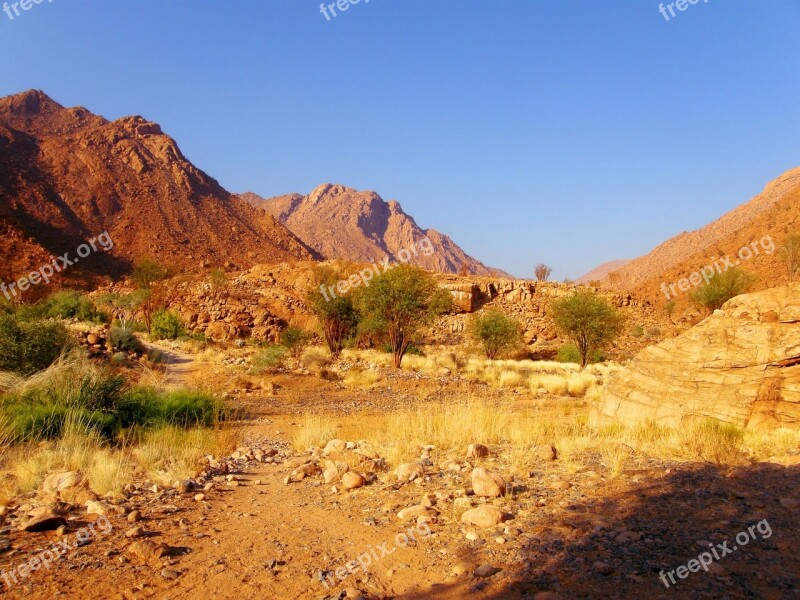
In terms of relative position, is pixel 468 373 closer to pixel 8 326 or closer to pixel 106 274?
pixel 8 326

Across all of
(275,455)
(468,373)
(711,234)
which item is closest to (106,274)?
(468,373)

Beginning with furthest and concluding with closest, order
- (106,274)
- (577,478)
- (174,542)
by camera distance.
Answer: (106,274) < (577,478) < (174,542)

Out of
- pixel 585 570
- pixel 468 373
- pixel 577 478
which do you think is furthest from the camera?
pixel 468 373

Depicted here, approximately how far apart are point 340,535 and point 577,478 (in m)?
2.85

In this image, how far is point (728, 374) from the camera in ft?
28.5

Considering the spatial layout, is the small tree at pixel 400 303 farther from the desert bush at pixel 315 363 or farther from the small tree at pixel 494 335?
the small tree at pixel 494 335

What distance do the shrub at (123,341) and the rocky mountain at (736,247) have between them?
48.5 metres

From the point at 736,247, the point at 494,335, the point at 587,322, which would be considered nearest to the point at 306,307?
the point at 494,335

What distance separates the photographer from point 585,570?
3797 mm

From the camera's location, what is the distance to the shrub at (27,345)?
13.1 m

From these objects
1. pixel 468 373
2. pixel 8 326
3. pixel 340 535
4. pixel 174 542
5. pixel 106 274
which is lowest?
pixel 468 373

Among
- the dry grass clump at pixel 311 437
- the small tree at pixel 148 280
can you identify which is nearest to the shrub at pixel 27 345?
the dry grass clump at pixel 311 437

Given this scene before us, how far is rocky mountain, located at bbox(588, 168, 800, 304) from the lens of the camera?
5353 cm

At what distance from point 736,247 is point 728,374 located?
5956 cm
